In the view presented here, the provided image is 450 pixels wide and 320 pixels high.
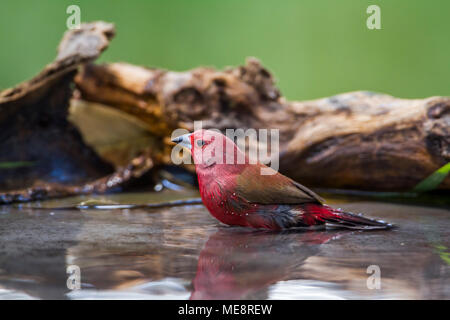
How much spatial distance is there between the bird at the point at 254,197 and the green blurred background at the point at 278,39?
11.5 ft

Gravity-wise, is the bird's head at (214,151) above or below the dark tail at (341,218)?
above

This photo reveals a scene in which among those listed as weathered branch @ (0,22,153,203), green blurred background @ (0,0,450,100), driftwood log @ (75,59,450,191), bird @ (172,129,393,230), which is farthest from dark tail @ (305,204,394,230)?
green blurred background @ (0,0,450,100)

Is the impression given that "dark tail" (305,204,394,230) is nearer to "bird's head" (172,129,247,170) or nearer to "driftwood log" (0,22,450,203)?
"bird's head" (172,129,247,170)

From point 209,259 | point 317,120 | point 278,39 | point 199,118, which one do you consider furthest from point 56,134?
point 209,259

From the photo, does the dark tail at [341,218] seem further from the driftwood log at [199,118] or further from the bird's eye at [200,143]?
→ the driftwood log at [199,118]

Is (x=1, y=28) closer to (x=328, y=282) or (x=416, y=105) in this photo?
(x=416, y=105)

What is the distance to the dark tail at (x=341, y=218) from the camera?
2318mm

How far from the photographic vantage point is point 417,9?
17.5 feet

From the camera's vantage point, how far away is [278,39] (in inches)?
240

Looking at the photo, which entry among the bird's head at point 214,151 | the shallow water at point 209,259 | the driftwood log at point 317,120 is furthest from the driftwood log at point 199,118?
the bird's head at point 214,151

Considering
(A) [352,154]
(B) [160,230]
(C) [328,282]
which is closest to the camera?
(C) [328,282]

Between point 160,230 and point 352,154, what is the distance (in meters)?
1.93

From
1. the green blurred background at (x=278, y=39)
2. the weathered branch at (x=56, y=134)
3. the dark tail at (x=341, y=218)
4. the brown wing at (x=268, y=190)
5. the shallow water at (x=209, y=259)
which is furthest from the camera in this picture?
the green blurred background at (x=278, y=39)

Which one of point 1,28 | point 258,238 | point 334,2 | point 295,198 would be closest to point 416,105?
point 295,198
